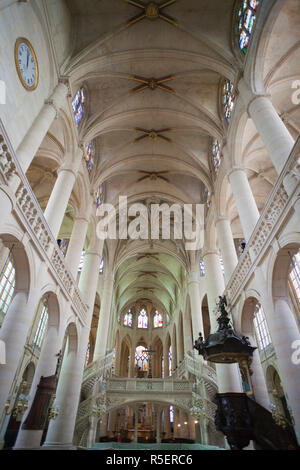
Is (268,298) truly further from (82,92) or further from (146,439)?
(146,439)

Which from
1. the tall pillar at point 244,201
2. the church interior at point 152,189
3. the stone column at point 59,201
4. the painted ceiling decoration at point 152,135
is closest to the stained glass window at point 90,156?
the church interior at point 152,189

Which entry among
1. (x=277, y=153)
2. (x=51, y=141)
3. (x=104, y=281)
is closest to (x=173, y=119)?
(x=51, y=141)

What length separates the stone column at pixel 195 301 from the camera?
20250 millimetres

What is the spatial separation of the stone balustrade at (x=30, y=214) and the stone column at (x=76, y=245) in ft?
4.37

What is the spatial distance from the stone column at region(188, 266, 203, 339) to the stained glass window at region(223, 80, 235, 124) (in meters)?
12.6

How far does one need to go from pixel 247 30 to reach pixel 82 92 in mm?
8179

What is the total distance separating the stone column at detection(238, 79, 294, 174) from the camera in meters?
7.99

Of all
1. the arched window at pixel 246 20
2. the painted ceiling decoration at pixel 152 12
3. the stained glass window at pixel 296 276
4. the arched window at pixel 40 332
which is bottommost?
the arched window at pixel 40 332

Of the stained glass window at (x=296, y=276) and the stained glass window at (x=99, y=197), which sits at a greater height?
the stained glass window at (x=99, y=197)

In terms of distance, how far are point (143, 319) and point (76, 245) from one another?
92.4ft

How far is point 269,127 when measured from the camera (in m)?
8.80

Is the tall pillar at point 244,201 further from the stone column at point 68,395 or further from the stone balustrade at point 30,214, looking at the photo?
the stone column at point 68,395

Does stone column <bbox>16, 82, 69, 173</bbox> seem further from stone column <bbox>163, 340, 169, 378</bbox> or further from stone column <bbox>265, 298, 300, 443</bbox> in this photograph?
stone column <bbox>163, 340, 169, 378</bbox>

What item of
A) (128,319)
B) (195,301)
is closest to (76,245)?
(195,301)
